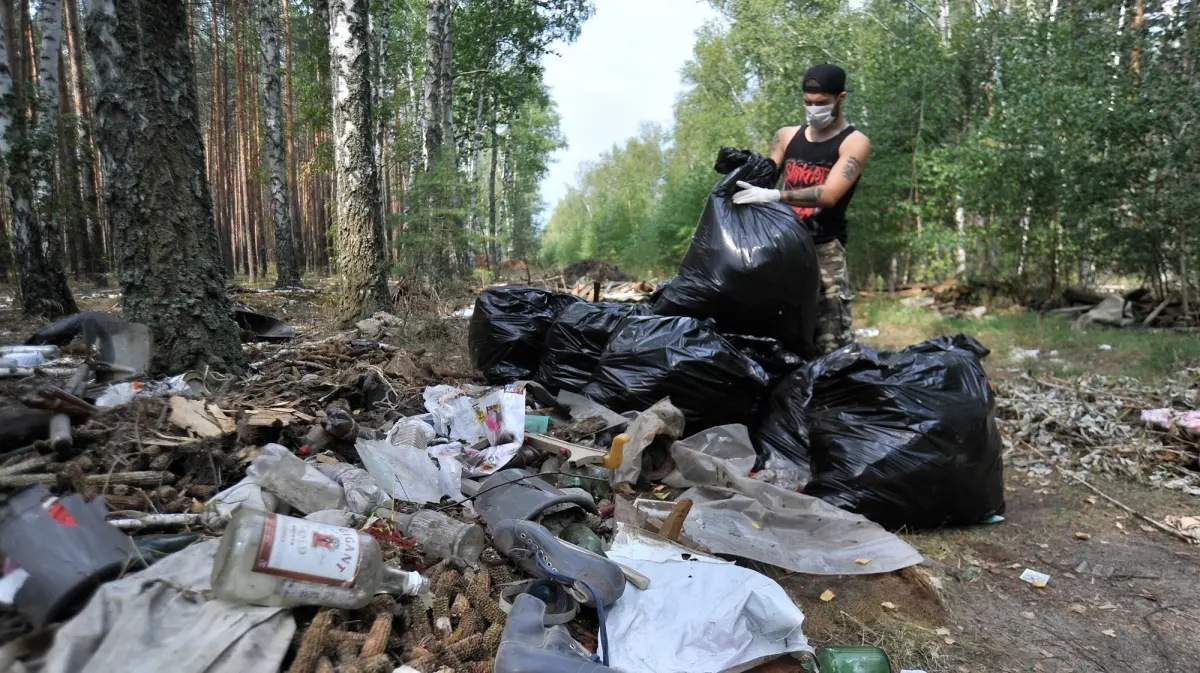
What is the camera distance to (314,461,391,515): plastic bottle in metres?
1.75

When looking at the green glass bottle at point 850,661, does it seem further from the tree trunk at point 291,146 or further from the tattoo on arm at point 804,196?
the tree trunk at point 291,146

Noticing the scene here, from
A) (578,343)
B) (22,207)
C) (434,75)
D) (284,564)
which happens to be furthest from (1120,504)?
(434,75)

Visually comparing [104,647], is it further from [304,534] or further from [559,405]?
[559,405]

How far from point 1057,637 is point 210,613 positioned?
6.57 feet

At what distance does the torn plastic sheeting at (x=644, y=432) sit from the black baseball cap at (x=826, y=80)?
159cm

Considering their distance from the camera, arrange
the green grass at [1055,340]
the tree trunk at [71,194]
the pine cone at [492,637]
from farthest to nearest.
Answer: the tree trunk at [71,194], the green grass at [1055,340], the pine cone at [492,637]

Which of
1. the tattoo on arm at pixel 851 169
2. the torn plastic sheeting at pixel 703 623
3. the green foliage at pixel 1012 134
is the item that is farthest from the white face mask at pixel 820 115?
the green foliage at pixel 1012 134

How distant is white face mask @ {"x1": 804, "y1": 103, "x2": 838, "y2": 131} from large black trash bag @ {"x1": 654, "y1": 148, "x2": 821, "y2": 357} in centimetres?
40

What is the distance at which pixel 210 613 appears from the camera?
1.17 metres

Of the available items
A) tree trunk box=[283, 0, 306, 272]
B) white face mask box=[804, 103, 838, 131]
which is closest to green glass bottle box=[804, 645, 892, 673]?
white face mask box=[804, 103, 838, 131]

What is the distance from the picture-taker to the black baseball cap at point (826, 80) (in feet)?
9.46

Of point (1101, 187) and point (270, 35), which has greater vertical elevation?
point (270, 35)

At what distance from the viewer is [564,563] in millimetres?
1480

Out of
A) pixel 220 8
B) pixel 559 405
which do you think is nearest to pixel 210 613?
pixel 559 405
